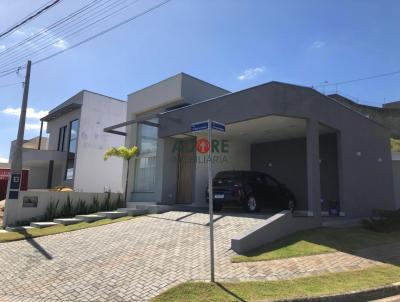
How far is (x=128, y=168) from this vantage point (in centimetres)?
1820

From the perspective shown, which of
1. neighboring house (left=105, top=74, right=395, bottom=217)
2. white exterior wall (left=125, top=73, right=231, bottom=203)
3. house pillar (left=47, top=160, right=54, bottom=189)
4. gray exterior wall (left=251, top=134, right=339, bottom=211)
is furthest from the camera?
house pillar (left=47, top=160, right=54, bottom=189)

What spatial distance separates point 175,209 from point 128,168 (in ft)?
15.4

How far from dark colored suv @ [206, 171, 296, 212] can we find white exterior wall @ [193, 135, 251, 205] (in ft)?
8.15

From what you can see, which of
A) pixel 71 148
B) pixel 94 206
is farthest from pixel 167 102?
pixel 71 148

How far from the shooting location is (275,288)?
19.7 feet

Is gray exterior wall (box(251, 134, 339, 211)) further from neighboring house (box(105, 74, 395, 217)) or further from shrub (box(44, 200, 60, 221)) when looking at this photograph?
shrub (box(44, 200, 60, 221))

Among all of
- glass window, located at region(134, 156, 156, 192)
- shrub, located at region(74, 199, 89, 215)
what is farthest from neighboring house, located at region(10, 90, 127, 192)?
shrub, located at region(74, 199, 89, 215)

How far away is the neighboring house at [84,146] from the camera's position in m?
25.6

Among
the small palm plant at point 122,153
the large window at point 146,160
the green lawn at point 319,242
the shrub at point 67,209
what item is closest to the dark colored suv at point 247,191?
the green lawn at point 319,242

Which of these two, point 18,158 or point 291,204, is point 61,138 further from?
point 291,204

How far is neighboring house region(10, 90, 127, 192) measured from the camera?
25625mm

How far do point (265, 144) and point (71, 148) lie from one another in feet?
53.2

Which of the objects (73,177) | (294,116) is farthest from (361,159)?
(73,177)

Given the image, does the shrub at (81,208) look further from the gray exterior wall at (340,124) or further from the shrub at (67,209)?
the gray exterior wall at (340,124)
